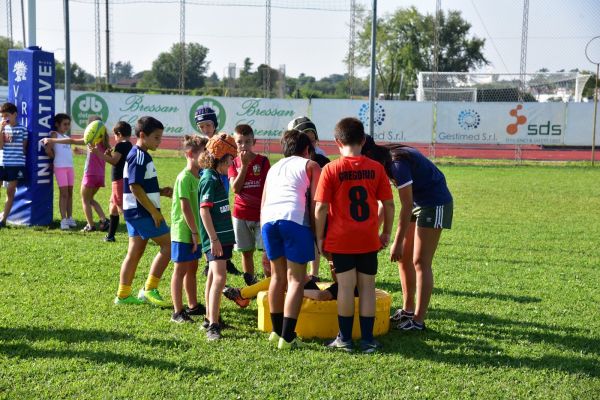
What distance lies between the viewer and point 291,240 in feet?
16.7

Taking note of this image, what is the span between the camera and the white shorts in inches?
275

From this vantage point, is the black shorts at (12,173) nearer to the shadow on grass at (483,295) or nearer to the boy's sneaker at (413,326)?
the shadow on grass at (483,295)

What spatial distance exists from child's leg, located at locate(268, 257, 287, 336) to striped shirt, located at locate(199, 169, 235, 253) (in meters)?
0.51

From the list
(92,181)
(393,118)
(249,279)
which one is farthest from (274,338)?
(393,118)

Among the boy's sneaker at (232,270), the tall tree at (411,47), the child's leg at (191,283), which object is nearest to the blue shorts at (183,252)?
the child's leg at (191,283)

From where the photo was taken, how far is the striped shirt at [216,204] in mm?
5383

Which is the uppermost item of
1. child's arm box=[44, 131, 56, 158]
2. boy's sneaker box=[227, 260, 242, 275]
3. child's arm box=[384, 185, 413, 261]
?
child's arm box=[44, 131, 56, 158]

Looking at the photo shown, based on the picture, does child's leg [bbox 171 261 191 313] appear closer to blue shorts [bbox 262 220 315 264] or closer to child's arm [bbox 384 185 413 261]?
blue shorts [bbox 262 220 315 264]

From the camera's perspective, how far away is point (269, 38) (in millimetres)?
28078

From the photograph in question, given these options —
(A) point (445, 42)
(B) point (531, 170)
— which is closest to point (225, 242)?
(B) point (531, 170)

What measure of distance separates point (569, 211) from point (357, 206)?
31.7 feet

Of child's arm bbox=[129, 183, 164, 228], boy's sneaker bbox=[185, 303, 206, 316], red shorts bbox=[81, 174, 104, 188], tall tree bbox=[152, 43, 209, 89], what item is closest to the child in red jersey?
boy's sneaker bbox=[185, 303, 206, 316]

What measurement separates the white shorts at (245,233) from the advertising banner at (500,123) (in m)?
18.7

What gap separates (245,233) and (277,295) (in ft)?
5.80
